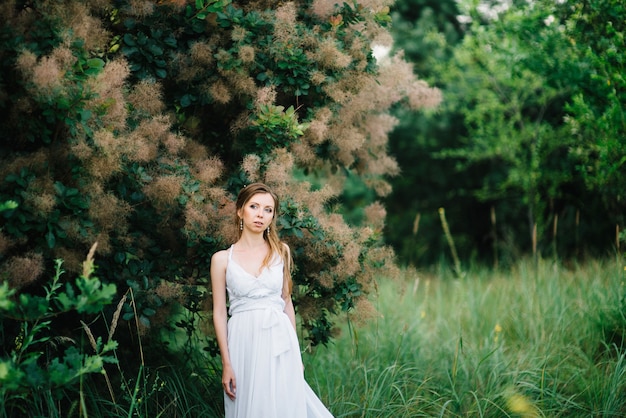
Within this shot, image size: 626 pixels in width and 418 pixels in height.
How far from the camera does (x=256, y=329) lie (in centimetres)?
314

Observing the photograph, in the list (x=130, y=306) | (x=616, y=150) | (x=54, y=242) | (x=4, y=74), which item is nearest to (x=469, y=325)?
(x=616, y=150)

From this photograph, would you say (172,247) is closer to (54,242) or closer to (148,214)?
(148,214)

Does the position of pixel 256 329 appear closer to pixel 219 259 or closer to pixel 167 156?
pixel 219 259

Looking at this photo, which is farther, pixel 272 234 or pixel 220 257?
pixel 272 234

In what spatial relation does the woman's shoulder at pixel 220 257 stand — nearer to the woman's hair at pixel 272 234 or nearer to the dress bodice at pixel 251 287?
the dress bodice at pixel 251 287

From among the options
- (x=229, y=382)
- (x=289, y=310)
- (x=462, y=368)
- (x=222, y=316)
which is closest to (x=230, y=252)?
(x=222, y=316)

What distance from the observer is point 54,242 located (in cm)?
291

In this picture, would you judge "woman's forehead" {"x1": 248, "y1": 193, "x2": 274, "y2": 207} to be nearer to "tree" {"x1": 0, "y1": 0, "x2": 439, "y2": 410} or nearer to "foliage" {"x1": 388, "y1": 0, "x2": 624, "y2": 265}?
"tree" {"x1": 0, "y1": 0, "x2": 439, "y2": 410}

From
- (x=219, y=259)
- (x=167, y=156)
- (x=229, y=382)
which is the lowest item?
(x=229, y=382)

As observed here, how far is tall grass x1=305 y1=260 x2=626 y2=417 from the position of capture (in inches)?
154

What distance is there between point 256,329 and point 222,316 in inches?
7.6

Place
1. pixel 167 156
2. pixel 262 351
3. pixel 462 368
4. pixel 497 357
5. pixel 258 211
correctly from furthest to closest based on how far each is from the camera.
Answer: pixel 497 357, pixel 462 368, pixel 167 156, pixel 258 211, pixel 262 351

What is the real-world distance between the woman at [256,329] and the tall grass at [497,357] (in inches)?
30.8

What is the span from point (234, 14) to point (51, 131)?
1216 mm
